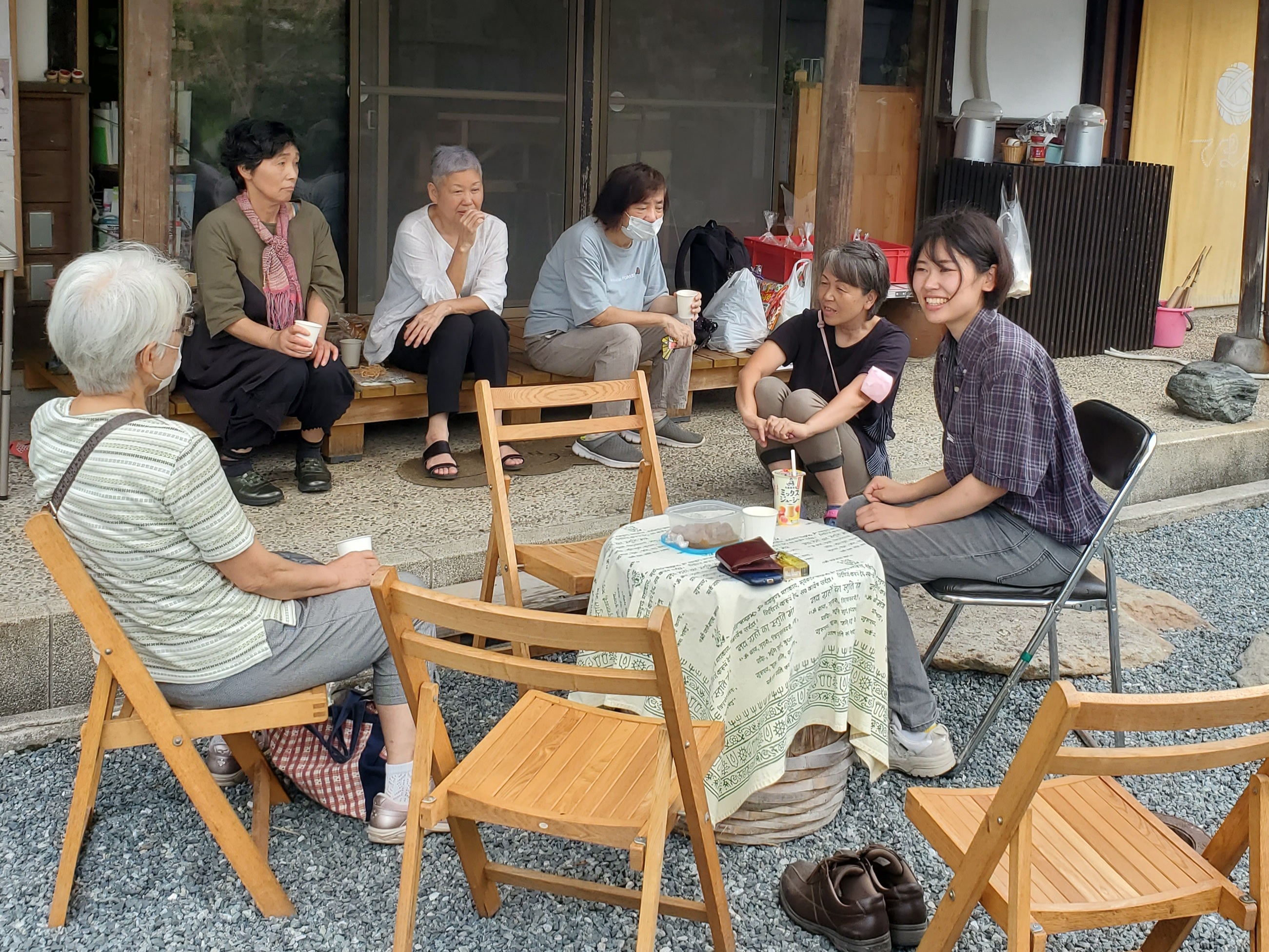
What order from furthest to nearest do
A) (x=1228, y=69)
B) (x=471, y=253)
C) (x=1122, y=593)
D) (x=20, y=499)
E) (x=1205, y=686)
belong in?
(x=1228, y=69) < (x=471, y=253) < (x=1122, y=593) < (x=20, y=499) < (x=1205, y=686)

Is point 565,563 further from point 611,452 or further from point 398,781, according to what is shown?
point 611,452

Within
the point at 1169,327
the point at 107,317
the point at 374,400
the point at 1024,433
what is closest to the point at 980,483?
the point at 1024,433

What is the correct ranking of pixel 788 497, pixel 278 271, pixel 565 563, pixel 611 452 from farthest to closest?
pixel 611 452, pixel 278 271, pixel 565 563, pixel 788 497

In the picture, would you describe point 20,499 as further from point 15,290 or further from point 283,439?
point 15,290

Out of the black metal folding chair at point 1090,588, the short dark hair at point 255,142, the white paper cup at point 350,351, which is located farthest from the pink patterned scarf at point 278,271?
the black metal folding chair at point 1090,588

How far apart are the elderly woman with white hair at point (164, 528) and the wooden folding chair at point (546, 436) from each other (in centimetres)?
81

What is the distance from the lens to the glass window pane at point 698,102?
691 centimetres

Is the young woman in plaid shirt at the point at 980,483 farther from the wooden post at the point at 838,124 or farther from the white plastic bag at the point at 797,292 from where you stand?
the white plastic bag at the point at 797,292

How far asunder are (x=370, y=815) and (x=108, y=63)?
3.99 meters

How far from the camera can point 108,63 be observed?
565cm

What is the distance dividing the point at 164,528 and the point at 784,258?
15.6 feet

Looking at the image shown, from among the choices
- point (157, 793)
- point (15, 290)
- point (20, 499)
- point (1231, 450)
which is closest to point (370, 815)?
point (157, 793)

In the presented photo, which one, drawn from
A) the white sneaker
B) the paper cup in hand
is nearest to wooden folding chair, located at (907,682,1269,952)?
the white sneaker

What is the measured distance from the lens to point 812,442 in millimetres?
4527
